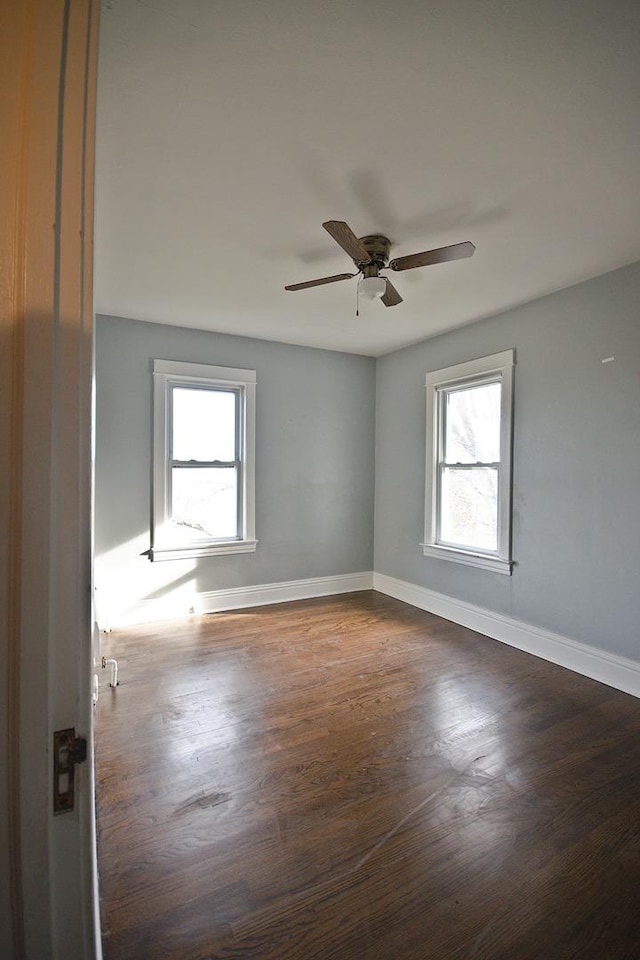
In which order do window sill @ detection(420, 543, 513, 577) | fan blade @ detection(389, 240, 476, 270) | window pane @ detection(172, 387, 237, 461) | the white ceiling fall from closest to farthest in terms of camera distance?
1. the white ceiling
2. fan blade @ detection(389, 240, 476, 270)
3. window sill @ detection(420, 543, 513, 577)
4. window pane @ detection(172, 387, 237, 461)

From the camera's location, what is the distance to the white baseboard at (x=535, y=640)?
9.27 ft

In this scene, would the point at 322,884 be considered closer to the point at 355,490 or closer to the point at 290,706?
the point at 290,706

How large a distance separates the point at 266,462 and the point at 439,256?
2.74 metres

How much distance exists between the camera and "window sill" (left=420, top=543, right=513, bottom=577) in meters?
3.59

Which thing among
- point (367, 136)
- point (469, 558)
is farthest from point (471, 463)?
point (367, 136)

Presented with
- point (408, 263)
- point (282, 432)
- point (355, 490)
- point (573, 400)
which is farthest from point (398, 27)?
point (355, 490)

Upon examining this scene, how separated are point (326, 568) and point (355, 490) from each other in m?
0.93

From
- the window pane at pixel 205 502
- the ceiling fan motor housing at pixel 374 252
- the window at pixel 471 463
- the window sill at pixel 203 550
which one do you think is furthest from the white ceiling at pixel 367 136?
the window sill at pixel 203 550

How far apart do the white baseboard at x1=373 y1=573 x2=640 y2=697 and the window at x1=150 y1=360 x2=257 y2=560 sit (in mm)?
1801

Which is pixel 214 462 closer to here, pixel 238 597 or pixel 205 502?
pixel 205 502

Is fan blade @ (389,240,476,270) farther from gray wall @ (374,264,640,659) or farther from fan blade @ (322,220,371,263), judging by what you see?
gray wall @ (374,264,640,659)

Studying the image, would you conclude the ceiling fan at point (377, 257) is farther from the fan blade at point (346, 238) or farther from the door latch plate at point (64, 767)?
the door latch plate at point (64, 767)

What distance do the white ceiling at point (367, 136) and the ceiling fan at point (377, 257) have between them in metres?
0.09

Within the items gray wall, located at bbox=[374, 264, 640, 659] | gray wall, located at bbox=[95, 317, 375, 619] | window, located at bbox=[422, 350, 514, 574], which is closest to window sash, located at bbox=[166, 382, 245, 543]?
gray wall, located at bbox=[95, 317, 375, 619]
